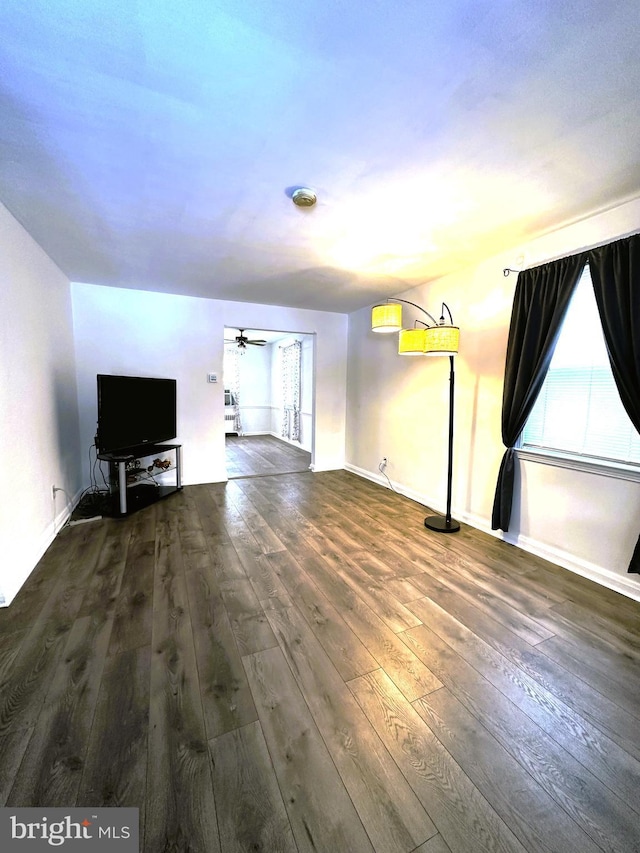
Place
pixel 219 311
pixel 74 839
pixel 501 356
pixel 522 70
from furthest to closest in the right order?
pixel 219 311, pixel 501 356, pixel 522 70, pixel 74 839

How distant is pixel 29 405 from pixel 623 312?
159 inches

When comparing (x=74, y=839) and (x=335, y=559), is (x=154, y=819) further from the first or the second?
(x=335, y=559)

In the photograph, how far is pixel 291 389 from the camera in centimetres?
753

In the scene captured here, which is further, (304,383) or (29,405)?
(304,383)

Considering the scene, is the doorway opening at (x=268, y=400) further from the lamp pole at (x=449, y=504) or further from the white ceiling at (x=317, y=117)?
the white ceiling at (x=317, y=117)

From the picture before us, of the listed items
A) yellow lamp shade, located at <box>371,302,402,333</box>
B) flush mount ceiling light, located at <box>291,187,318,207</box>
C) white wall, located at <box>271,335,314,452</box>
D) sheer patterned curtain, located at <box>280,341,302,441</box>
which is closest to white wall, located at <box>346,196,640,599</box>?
yellow lamp shade, located at <box>371,302,402,333</box>

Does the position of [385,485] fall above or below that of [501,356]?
below

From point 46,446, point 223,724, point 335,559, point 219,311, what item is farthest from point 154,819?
point 219,311

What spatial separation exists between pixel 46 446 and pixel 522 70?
3708 mm

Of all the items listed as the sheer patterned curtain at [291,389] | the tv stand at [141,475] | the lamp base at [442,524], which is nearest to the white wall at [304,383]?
the sheer patterned curtain at [291,389]

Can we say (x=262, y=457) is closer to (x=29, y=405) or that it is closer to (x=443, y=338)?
(x=29, y=405)

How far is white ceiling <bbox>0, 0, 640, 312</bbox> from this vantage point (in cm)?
109

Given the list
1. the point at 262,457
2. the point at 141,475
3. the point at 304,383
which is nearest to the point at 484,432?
the point at 141,475

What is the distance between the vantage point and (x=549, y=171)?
1805mm
